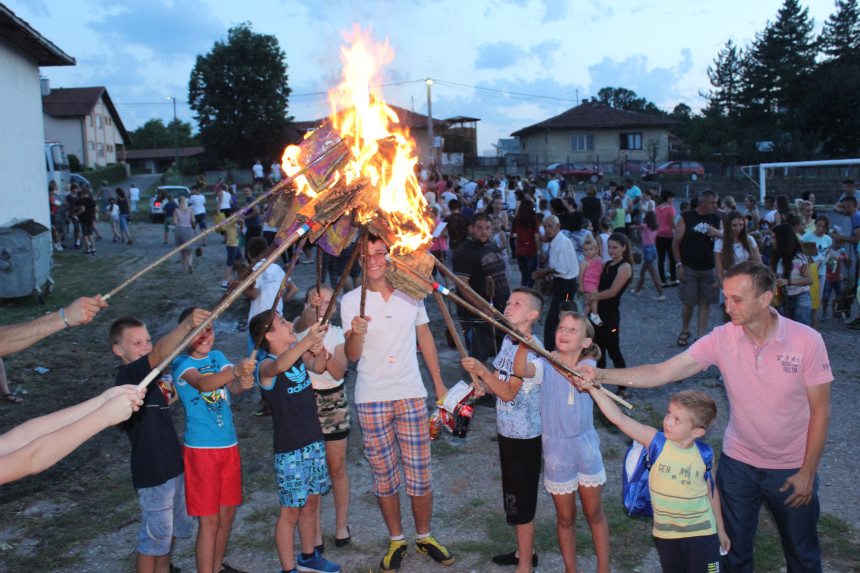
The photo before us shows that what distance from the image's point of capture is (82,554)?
4.89 m

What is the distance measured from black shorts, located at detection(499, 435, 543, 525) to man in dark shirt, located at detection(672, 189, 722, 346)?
5737mm

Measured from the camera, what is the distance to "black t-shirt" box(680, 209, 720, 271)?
30.7 ft

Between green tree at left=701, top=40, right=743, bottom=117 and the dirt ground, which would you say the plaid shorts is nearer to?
the dirt ground

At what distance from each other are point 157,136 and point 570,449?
11393 centimetres

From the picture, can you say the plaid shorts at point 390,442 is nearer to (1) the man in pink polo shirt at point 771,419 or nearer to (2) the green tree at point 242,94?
(1) the man in pink polo shirt at point 771,419

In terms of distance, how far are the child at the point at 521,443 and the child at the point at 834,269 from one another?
→ 7816 millimetres

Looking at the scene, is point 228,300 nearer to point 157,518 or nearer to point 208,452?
point 208,452

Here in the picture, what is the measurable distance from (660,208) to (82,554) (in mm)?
11616

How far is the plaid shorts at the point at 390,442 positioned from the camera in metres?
4.71

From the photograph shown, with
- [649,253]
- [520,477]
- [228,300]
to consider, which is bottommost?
[520,477]

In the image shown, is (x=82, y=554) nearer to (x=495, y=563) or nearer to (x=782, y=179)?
(x=495, y=563)

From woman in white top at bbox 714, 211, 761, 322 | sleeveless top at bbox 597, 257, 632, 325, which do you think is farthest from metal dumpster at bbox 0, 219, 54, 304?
woman in white top at bbox 714, 211, 761, 322

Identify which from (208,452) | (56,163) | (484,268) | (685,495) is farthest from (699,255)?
(56,163)

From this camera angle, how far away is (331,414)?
16.4 ft
